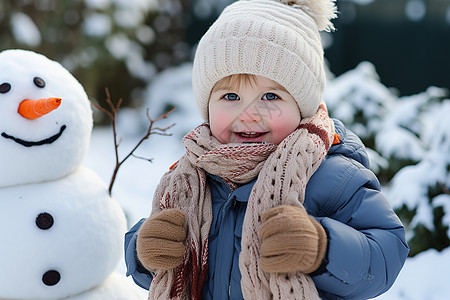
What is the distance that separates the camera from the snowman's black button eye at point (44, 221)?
5.80 feet

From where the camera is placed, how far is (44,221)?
177 centimetres

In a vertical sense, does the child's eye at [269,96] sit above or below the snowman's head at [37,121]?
above

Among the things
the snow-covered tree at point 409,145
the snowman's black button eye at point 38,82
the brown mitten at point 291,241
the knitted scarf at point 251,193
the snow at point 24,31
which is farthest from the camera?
the snow at point 24,31

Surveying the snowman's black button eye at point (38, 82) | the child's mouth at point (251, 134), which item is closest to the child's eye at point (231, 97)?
the child's mouth at point (251, 134)

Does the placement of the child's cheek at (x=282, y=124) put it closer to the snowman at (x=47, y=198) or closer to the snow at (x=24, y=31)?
the snowman at (x=47, y=198)

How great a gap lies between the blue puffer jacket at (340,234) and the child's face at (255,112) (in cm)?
14

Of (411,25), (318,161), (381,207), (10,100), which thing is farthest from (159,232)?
(411,25)

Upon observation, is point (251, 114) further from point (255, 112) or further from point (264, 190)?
point (264, 190)

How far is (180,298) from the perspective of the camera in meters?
1.43

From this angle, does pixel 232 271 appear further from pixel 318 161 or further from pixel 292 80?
pixel 292 80

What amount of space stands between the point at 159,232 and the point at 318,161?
481 mm

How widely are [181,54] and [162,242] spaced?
6.85m

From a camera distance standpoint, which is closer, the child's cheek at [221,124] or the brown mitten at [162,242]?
the brown mitten at [162,242]

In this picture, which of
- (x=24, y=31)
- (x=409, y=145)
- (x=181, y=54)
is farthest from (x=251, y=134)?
(x=181, y=54)
